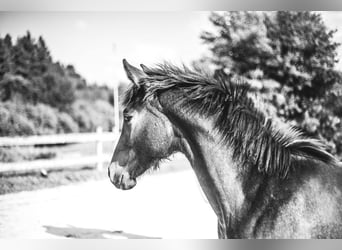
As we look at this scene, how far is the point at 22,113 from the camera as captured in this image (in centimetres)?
386

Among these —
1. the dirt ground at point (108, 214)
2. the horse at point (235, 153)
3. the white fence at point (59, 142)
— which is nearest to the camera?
the horse at point (235, 153)

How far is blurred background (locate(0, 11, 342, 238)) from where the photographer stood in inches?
128

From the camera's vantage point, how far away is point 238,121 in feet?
5.68

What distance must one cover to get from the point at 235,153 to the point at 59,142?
336cm

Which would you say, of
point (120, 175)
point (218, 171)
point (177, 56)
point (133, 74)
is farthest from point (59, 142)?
point (218, 171)

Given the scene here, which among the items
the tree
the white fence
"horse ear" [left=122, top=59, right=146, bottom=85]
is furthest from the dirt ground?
"horse ear" [left=122, top=59, right=146, bottom=85]

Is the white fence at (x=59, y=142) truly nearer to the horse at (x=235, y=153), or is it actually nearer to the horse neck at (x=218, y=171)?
the horse at (x=235, y=153)

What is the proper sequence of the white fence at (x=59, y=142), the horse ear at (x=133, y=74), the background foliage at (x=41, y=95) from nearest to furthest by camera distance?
the horse ear at (x=133, y=74), the background foliage at (x=41, y=95), the white fence at (x=59, y=142)

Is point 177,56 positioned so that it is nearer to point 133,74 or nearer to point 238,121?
point 133,74

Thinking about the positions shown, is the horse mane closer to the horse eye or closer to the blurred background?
the horse eye

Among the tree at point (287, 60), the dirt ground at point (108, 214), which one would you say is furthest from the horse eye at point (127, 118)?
the tree at point (287, 60)

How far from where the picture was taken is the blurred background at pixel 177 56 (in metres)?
3.26


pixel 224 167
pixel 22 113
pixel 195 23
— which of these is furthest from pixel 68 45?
pixel 224 167

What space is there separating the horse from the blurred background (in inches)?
51.4
